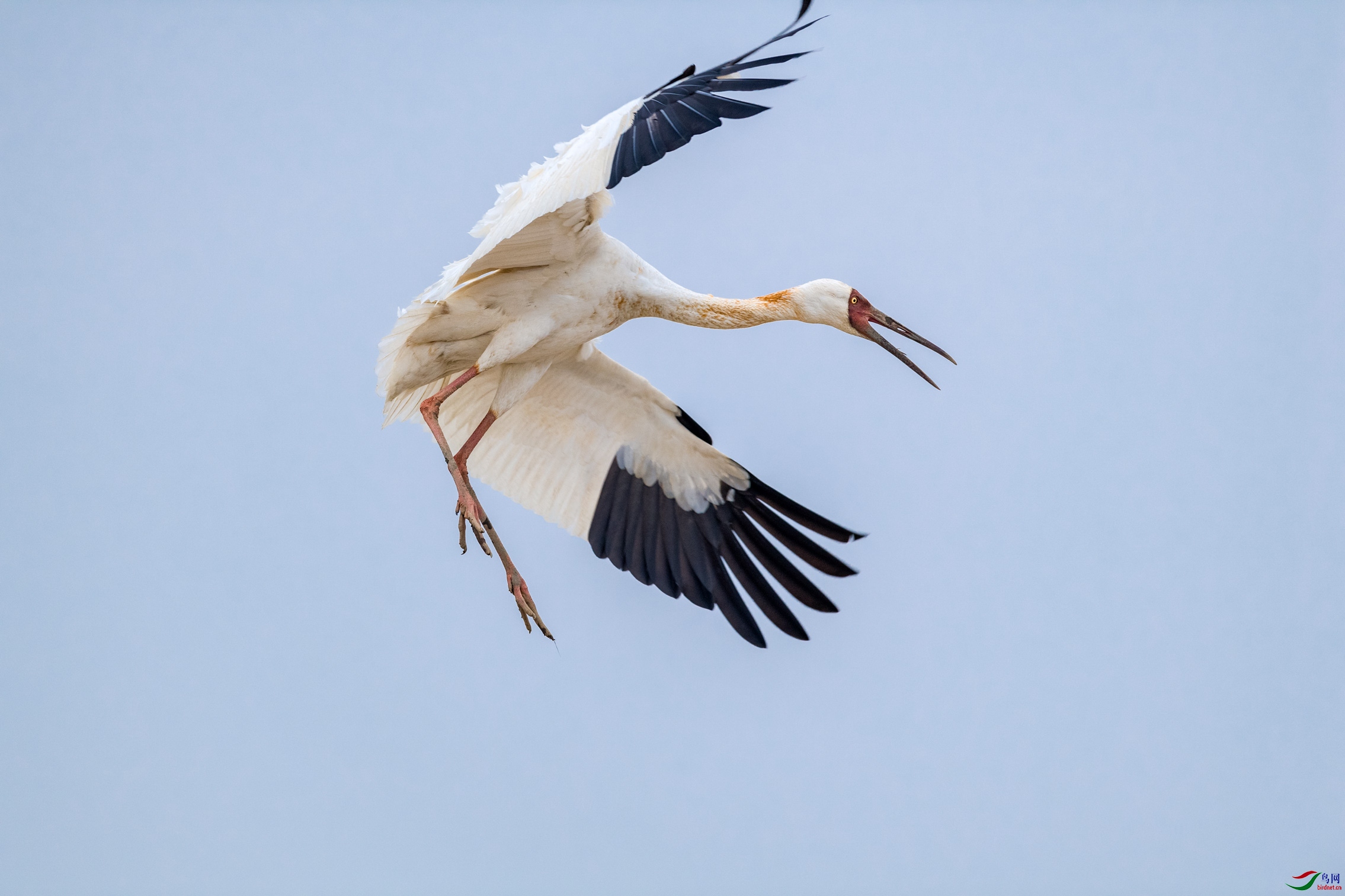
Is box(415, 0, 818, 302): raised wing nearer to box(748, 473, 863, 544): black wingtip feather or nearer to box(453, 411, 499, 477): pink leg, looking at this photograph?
box(453, 411, 499, 477): pink leg

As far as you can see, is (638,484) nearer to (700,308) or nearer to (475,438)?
(475,438)

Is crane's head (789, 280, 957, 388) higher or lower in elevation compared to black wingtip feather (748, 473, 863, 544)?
higher

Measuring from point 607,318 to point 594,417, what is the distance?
1.39m

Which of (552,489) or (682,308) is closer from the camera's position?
(682,308)

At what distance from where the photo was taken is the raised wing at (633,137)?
6102 millimetres

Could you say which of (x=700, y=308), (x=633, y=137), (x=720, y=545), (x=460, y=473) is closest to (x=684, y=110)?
(x=633, y=137)

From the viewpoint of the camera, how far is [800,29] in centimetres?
667

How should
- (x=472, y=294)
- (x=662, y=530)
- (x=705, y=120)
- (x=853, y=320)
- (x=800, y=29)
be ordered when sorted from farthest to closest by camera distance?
(x=662, y=530) < (x=853, y=320) < (x=472, y=294) < (x=800, y=29) < (x=705, y=120)

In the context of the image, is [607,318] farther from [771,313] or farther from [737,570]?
[737,570]

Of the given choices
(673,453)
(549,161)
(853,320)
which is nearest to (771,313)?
(853,320)

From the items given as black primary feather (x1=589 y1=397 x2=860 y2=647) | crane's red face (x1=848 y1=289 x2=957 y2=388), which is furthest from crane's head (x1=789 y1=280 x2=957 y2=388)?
black primary feather (x1=589 y1=397 x2=860 y2=647)

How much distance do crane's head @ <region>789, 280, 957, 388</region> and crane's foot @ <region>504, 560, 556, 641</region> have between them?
2335 mm

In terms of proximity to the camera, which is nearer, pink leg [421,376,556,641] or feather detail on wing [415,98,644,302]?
feather detail on wing [415,98,644,302]

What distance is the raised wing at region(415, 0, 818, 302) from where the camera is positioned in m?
6.10
